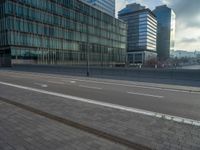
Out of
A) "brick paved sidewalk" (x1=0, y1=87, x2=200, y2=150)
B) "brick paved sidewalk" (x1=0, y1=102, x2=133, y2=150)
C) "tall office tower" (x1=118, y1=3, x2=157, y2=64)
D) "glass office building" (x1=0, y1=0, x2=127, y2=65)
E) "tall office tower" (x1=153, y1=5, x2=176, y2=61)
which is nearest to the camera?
"brick paved sidewalk" (x1=0, y1=102, x2=133, y2=150)

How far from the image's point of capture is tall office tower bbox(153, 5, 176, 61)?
144 metres

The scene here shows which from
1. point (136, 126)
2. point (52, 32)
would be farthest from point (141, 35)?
point (136, 126)

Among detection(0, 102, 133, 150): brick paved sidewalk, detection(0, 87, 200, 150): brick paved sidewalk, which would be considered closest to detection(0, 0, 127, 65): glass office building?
detection(0, 87, 200, 150): brick paved sidewalk

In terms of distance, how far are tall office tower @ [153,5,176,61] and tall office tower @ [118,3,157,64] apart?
2670 cm

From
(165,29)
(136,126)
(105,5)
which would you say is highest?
(105,5)

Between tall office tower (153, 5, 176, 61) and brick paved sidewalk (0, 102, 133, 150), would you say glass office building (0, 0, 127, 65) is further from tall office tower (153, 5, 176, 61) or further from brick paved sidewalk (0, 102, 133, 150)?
tall office tower (153, 5, 176, 61)

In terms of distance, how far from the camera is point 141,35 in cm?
11600

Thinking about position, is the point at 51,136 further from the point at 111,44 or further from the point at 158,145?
the point at 111,44

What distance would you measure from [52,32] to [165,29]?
11616 cm

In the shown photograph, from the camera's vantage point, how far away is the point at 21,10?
48812 millimetres

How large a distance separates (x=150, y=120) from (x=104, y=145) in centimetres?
226

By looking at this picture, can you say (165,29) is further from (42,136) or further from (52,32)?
(42,136)

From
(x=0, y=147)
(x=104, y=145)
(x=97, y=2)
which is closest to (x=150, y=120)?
(x=104, y=145)

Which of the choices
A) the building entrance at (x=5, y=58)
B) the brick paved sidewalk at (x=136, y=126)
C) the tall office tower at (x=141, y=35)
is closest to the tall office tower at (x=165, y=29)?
the tall office tower at (x=141, y=35)
